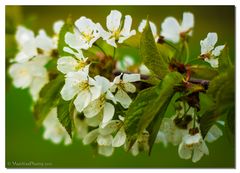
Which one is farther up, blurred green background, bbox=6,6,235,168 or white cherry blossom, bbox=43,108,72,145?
white cherry blossom, bbox=43,108,72,145

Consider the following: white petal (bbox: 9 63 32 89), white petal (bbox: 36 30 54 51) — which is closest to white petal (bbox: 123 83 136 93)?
white petal (bbox: 36 30 54 51)

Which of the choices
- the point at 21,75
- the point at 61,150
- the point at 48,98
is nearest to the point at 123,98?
the point at 48,98

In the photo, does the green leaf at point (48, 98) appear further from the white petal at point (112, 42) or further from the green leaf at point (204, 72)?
the green leaf at point (204, 72)

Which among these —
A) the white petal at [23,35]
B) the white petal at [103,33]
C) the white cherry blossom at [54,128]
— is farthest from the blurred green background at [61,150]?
the white petal at [103,33]

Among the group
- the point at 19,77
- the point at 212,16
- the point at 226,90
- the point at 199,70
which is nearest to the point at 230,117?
the point at 226,90

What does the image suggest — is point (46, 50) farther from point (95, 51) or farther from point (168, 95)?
point (168, 95)

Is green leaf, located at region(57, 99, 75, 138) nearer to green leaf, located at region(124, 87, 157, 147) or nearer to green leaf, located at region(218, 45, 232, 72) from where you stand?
green leaf, located at region(124, 87, 157, 147)
